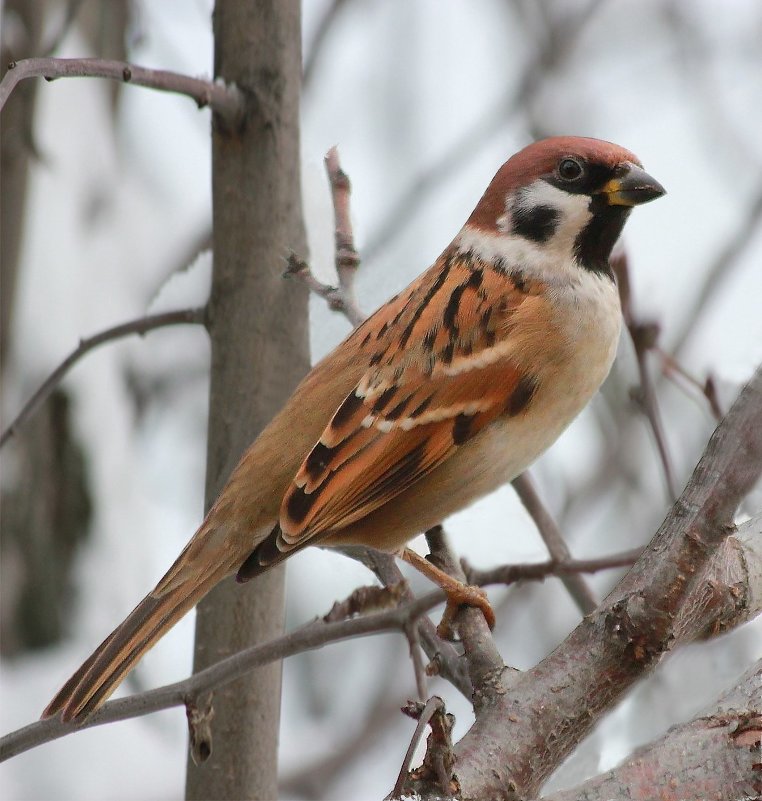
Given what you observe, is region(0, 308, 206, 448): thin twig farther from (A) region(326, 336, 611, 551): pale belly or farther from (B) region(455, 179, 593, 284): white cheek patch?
(B) region(455, 179, 593, 284): white cheek patch

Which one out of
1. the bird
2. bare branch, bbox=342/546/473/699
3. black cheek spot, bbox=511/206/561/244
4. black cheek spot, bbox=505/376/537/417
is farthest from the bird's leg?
black cheek spot, bbox=511/206/561/244

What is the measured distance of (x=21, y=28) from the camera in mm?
4355

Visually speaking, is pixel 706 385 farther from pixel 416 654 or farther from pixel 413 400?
pixel 416 654

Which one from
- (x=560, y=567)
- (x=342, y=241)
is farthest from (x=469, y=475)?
(x=342, y=241)

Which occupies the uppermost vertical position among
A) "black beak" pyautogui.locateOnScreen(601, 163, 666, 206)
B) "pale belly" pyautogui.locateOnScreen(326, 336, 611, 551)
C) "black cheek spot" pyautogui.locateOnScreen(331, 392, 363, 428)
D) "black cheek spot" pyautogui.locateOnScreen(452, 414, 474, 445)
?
"black beak" pyautogui.locateOnScreen(601, 163, 666, 206)

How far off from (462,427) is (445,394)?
0.10 m

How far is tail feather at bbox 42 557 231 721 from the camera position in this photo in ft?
8.34

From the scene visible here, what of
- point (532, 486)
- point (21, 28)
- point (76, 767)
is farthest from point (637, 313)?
point (76, 767)

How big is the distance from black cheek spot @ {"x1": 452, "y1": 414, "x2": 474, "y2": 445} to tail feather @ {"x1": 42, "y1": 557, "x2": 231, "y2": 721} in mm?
681

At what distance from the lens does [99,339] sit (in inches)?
119

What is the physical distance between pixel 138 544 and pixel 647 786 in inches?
132

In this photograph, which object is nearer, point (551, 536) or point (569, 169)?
point (551, 536)

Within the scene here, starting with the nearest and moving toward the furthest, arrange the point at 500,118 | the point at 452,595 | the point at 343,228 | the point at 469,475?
the point at 452,595, the point at 469,475, the point at 343,228, the point at 500,118

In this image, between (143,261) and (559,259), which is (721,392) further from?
(143,261)
